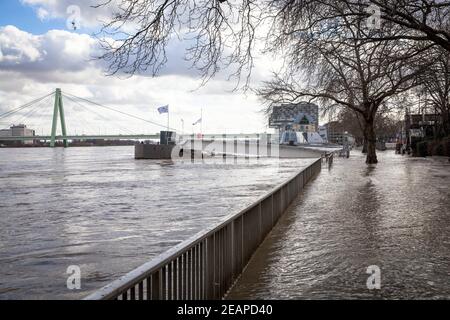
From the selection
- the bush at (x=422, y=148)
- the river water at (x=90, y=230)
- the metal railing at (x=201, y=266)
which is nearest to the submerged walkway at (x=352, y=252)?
the metal railing at (x=201, y=266)

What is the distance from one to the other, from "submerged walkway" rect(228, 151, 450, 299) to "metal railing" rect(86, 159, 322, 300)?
26 centimetres

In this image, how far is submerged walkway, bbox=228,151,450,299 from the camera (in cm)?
600

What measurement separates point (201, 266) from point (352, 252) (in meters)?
3.50

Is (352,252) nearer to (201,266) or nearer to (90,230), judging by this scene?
(201,266)

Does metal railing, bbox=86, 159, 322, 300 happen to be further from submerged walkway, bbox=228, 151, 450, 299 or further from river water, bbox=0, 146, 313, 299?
river water, bbox=0, 146, 313, 299

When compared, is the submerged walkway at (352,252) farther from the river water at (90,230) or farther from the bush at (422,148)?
the bush at (422,148)

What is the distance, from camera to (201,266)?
5.16 m

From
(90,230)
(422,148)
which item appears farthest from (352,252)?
(422,148)

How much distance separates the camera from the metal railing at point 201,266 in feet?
12.1

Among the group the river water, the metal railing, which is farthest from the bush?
the metal railing

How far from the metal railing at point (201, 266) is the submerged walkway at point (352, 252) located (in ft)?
0.84
